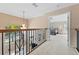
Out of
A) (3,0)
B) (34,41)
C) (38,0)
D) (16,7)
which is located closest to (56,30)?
(34,41)

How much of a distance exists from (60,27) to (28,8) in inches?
23.4

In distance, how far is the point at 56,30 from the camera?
1931 mm

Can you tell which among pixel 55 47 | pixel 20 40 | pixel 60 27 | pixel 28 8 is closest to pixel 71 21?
pixel 60 27

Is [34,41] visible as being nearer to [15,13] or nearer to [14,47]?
[14,47]

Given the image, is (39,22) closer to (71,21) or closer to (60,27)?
(60,27)

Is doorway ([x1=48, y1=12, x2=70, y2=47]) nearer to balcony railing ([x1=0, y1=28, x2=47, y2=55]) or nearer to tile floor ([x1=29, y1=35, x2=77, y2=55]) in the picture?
tile floor ([x1=29, y1=35, x2=77, y2=55])

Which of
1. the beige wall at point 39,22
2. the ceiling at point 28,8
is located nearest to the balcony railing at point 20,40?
the beige wall at point 39,22

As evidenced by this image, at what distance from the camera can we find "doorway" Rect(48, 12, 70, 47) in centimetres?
194

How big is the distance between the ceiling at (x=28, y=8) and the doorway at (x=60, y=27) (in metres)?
0.19

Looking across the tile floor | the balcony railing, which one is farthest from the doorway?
the balcony railing

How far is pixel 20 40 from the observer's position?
6.61 feet

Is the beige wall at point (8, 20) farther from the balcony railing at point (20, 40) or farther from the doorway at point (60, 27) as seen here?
the doorway at point (60, 27)

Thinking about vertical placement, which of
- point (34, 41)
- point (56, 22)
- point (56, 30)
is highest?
point (56, 22)
